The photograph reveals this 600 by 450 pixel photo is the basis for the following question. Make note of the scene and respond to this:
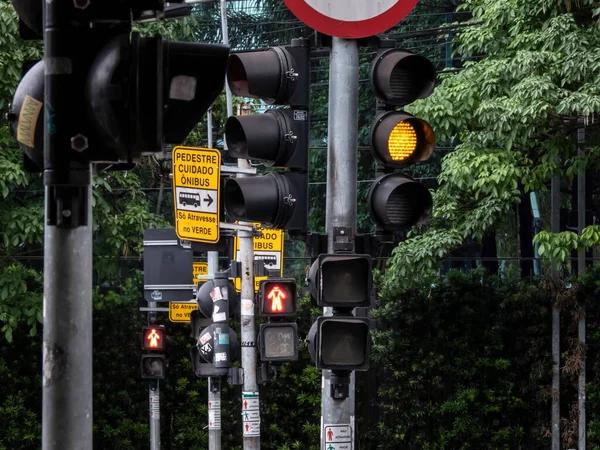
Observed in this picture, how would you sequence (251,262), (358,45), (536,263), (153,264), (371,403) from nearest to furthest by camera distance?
(358,45) → (251,262) → (153,264) → (371,403) → (536,263)

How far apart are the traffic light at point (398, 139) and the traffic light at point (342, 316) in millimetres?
366

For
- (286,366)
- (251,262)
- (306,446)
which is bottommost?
(306,446)

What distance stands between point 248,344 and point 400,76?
1069cm

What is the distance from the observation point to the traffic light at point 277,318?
1611 centimetres

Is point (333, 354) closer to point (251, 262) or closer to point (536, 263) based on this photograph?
point (251, 262)

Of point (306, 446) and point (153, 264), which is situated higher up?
point (153, 264)

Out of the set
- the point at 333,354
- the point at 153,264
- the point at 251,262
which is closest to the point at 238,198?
the point at 333,354

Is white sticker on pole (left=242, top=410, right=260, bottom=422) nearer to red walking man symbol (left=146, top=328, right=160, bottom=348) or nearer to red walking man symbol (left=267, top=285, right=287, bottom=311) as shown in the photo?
red walking man symbol (left=267, top=285, right=287, bottom=311)

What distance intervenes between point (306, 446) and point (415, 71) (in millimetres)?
16264

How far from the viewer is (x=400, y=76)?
8.00 m

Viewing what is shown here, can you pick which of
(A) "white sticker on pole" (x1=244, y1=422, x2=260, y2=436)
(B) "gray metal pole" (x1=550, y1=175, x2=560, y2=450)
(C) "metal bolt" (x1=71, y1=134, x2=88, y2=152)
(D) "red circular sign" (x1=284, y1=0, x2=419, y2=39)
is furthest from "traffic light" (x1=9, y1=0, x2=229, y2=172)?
(B) "gray metal pole" (x1=550, y1=175, x2=560, y2=450)

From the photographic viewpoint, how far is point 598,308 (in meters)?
20.9

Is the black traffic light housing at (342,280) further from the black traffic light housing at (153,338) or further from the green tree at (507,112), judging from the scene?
the black traffic light housing at (153,338)

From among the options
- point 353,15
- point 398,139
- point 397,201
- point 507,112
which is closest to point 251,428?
point 507,112
